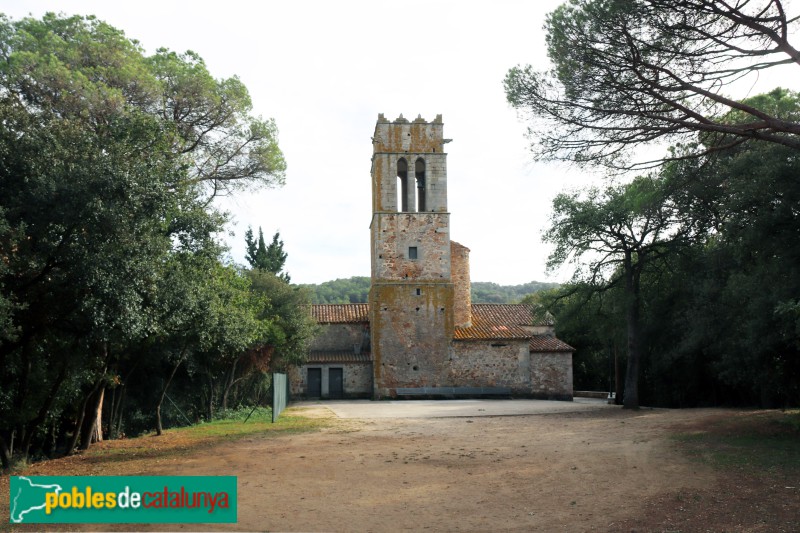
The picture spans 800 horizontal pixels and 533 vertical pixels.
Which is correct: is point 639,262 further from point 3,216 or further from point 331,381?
point 3,216

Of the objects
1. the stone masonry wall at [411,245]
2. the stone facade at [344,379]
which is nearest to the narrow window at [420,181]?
the stone masonry wall at [411,245]

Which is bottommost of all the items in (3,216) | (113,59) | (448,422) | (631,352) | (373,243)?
(448,422)

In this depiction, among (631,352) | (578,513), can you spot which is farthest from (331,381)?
(578,513)

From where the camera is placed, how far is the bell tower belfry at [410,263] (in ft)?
108

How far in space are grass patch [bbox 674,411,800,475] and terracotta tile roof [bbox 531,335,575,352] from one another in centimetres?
1561

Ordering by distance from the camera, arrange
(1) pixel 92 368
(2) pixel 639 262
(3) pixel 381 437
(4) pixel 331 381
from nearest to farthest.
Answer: (1) pixel 92 368, (3) pixel 381 437, (2) pixel 639 262, (4) pixel 331 381

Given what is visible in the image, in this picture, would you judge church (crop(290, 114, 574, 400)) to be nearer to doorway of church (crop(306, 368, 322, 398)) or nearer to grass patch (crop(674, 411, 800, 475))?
doorway of church (crop(306, 368, 322, 398))

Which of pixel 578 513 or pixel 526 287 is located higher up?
pixel 526 287

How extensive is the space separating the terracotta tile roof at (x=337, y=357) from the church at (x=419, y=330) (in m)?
0.05

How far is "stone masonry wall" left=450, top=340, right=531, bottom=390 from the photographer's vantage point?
109ft

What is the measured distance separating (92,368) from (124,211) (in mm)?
5753

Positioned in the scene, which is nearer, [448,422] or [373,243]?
[448,422]

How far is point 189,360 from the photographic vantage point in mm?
21453

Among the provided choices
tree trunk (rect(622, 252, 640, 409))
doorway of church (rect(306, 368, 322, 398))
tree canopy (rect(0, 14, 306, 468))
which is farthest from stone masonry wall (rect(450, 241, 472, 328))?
tree canopy (rect(0, 14, 306, 468))
